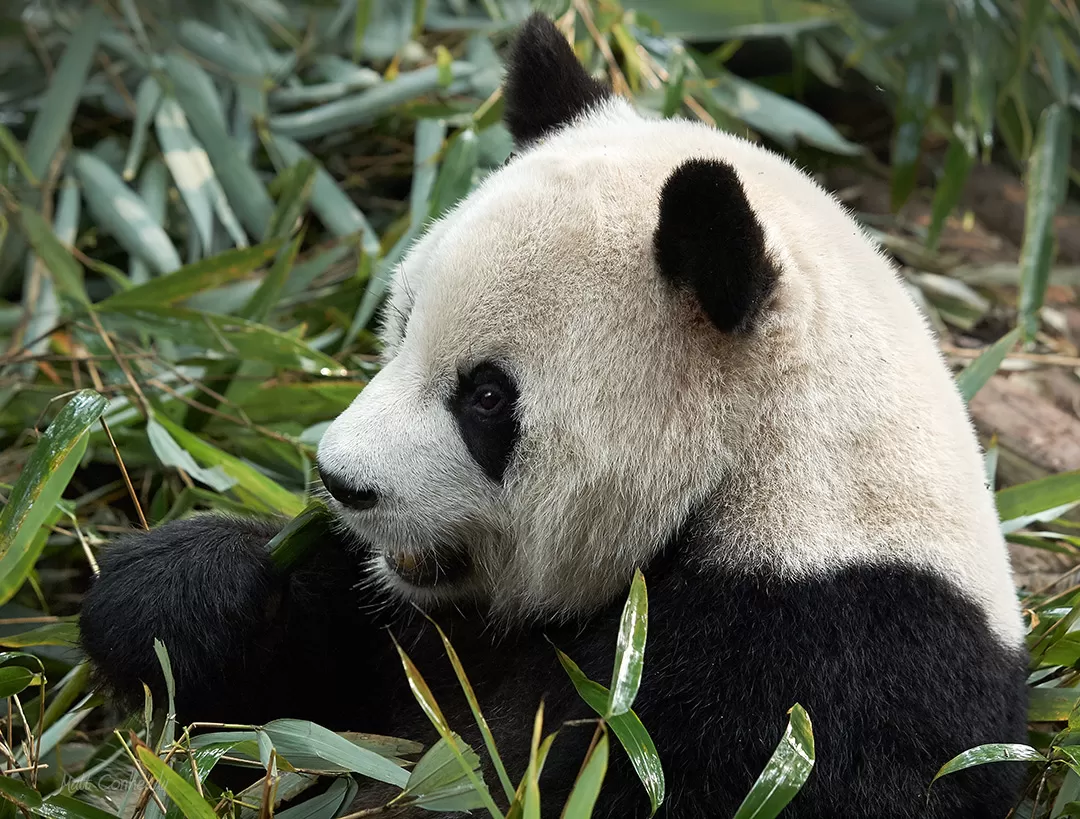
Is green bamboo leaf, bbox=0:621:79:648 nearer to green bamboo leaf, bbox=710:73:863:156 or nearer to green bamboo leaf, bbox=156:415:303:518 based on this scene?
green bamboo leaf, bbox=156:415:303:518

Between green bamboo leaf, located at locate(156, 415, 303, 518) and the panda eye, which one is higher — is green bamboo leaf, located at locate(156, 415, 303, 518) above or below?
below

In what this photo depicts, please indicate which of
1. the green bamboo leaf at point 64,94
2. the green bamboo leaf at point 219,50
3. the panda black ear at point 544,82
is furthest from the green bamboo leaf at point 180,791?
the green bamboo leaf at point 219,50

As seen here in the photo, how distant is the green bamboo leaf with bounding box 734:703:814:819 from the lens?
1.64 metres

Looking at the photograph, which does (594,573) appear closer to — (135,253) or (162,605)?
(162,605)

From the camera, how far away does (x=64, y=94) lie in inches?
161

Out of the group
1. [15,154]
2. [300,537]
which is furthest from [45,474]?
[15,154]

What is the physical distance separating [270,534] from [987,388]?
2515mm

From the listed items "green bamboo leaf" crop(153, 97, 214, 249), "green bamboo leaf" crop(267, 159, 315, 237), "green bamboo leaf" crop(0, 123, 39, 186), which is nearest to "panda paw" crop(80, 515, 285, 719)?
"green bamboo leaf" crop(267, 159, 315, 237)

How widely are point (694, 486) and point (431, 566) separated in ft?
1.66

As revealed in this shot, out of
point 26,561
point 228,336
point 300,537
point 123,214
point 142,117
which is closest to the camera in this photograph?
point 300,537

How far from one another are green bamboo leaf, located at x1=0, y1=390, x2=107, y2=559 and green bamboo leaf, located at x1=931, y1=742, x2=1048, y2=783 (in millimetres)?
1569

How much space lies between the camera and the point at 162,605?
212 cm

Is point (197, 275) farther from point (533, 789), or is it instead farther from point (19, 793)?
point (533, 789)

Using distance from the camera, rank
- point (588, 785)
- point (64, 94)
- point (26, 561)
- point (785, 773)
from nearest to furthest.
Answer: point (588, 785), point (785, 773), point (26, 561), point (64, 94)
